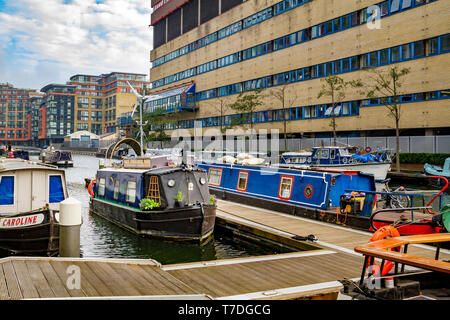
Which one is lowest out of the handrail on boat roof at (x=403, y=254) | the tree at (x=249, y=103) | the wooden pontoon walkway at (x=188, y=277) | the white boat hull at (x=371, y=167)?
the wooden pontoon walkway at (x=188, y=277)

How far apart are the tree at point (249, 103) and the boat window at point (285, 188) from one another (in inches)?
1380

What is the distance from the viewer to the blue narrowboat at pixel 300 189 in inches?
639

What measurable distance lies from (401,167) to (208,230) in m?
29.5

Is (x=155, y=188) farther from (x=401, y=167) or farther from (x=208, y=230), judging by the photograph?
(x=401, y=167)

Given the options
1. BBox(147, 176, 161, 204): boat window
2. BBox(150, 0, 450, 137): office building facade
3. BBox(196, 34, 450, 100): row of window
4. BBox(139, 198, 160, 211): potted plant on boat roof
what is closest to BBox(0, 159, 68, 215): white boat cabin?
BBox(139, 198, 160, 211): potted plant on boat roof

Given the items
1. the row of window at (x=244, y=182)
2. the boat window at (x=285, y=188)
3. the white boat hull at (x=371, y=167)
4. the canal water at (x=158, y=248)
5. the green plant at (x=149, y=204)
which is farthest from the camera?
the white boat hull at (x=371, y=167)

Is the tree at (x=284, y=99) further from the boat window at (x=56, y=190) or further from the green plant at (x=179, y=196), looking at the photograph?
the boat window at (x=56, y=190)

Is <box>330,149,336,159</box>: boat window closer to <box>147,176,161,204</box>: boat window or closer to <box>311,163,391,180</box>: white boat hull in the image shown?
<box>311,163,391,180</box>: white boat hull

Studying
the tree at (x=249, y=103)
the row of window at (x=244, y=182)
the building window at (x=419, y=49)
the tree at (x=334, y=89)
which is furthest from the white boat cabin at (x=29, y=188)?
the tree at (x=249, y=103)

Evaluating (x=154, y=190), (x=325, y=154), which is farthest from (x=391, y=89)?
(x=154, y=190)

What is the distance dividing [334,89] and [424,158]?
1299 centimetres

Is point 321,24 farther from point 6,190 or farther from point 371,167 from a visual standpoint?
point 6,190

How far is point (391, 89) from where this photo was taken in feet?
126
